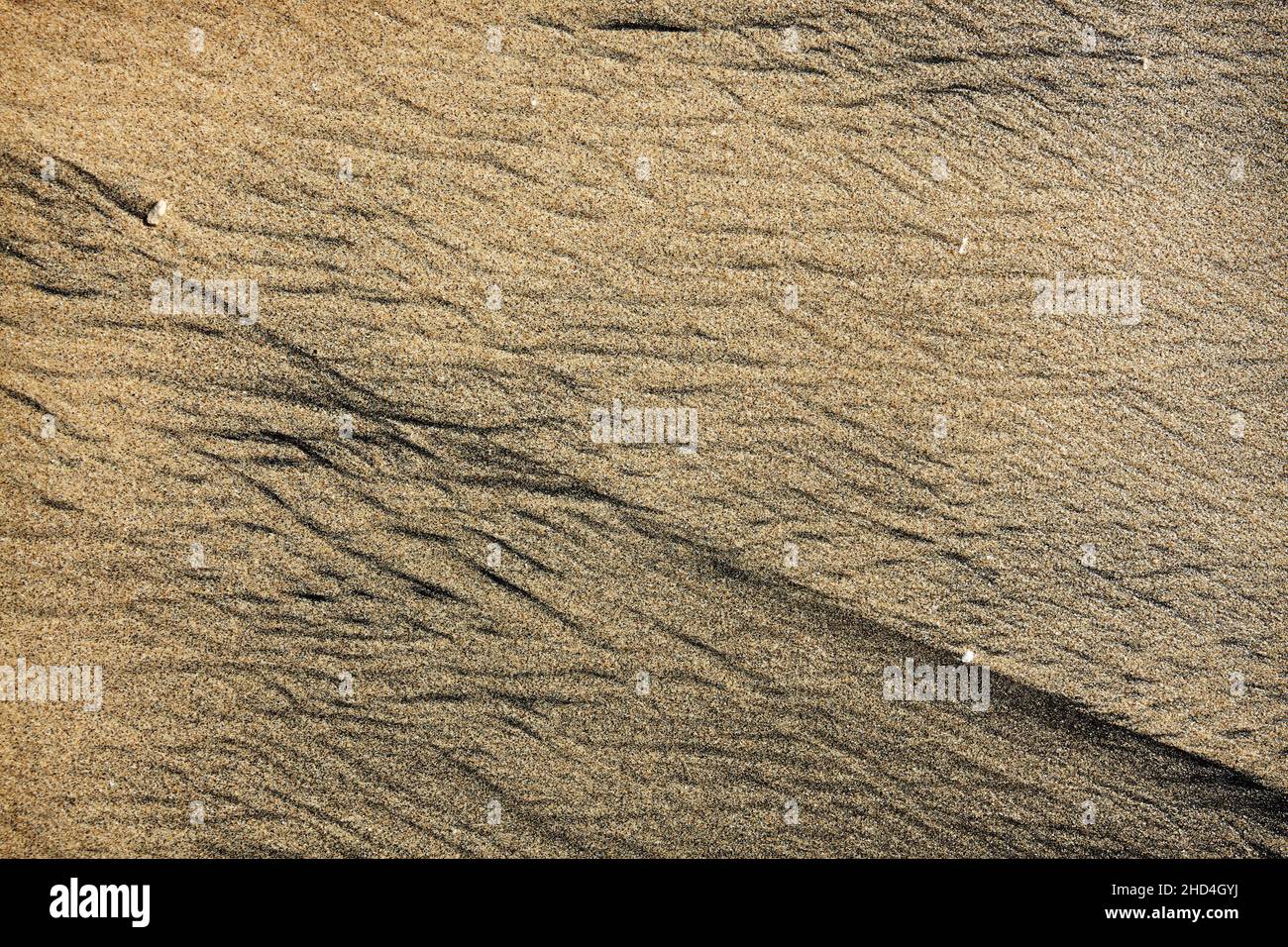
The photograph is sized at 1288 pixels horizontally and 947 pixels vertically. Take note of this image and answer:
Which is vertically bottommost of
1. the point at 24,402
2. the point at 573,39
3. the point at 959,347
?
the point at 24,402

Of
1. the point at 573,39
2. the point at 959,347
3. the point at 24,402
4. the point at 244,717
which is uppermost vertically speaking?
the point at 573,39

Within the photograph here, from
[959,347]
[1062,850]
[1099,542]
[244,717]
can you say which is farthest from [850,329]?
[244,717]

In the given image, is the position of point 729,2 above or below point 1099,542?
above

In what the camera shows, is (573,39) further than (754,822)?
Yes

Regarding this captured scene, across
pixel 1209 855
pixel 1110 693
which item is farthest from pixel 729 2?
pixel 1209 855

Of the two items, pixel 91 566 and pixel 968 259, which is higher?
pixel 968 259

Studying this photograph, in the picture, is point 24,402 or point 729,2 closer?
point 24,402

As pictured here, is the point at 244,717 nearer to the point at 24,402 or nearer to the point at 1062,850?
the point at 24,402

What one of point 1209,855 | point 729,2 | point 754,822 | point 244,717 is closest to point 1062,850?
point 1209,855

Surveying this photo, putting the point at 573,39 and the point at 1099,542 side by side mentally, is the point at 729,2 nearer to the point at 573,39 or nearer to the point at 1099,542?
the point at 573,39
